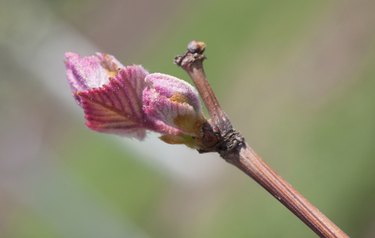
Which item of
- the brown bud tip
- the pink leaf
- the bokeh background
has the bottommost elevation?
the pink leaf

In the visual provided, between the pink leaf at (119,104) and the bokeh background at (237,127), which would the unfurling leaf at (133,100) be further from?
the bokeh background at (237,127)

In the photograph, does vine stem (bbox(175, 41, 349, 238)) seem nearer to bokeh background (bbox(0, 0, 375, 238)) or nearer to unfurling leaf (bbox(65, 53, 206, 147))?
unfurling leaf (bbox(65, 53, 206, 147))

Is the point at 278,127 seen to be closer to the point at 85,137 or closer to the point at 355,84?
the point at 355,84

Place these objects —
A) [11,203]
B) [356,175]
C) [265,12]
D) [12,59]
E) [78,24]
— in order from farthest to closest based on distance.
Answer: [78,24] < [11,203] < [265,12] < [12,59] < [356,175]

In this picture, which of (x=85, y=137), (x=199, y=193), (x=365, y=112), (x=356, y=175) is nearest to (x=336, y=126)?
(x=365, y=112)

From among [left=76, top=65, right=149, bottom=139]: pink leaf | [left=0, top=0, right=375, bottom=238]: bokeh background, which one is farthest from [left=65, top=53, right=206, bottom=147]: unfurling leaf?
[left=0, top=0, right=375, bottom=238]: bokeh background

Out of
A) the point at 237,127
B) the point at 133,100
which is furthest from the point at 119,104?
the point at 237,127

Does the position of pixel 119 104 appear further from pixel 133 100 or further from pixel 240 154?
pixel 240 154
